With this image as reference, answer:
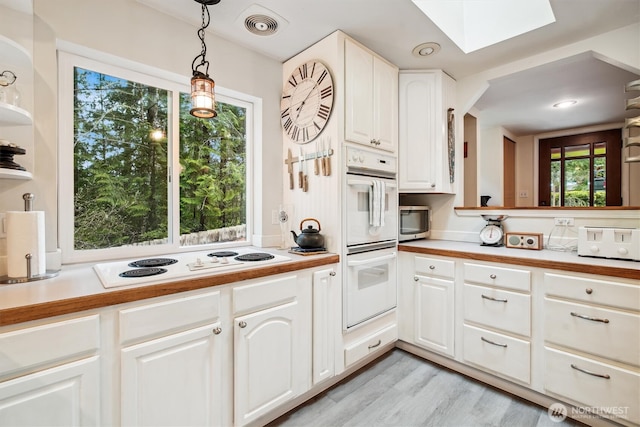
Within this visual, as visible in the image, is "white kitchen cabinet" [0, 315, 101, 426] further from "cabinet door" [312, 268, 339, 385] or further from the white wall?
"cabinet door" [312, 268, 339, 385]

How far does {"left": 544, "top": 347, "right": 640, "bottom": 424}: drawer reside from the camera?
149 centimetres

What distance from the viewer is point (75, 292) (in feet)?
3.54

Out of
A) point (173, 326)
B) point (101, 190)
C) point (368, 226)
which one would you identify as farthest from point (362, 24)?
point (173, 326)

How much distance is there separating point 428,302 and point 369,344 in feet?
1.84

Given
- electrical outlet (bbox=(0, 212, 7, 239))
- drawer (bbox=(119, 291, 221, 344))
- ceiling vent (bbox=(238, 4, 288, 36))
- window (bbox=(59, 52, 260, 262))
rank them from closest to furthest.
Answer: drawer (bbox=(119, 291, 221, 344)) → electrical outlet (bbox=(0, 212, 7, 239)) → window (bbox=(59, 52, 260, 262)) → ceiling vent (bbox=(238, 4, 288, 36))

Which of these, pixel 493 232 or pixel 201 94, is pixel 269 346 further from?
pixel 493 232

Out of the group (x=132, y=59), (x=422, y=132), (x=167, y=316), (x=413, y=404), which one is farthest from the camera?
(x=422, y=132)

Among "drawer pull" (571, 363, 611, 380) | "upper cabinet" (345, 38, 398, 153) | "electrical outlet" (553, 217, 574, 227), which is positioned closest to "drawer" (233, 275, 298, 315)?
"upper cabinet" (345, 38, 398, 153)

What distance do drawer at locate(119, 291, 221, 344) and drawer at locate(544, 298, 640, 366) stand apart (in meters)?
1.89

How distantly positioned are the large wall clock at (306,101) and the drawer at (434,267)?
1.28m

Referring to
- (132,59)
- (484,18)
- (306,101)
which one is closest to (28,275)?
(132,59)

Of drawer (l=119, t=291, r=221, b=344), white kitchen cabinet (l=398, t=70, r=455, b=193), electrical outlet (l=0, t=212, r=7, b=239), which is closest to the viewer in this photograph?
drawer (l=119, t=291, r=221, b=344)

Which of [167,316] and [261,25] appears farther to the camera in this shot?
[261,25]

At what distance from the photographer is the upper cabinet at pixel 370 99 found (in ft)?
6.60
